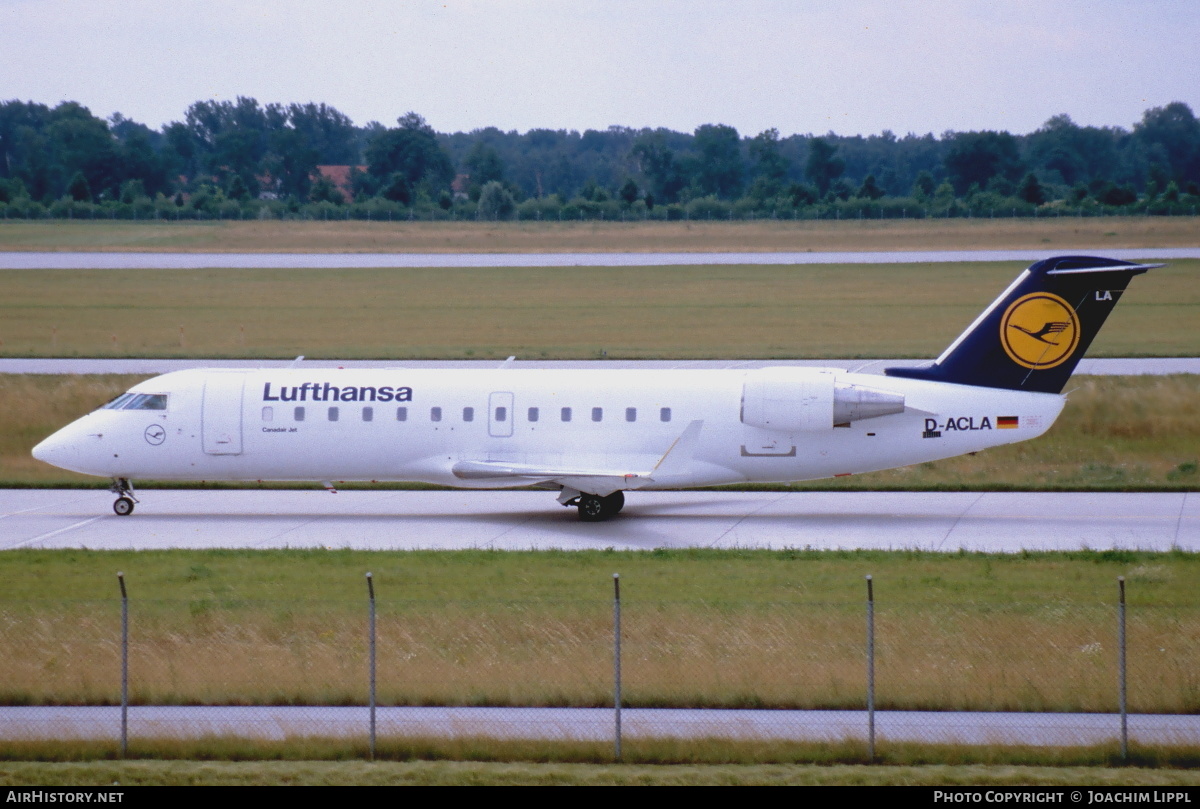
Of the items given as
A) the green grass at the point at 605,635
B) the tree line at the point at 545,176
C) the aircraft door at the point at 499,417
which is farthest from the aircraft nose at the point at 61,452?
the tree line at the point at 545,176

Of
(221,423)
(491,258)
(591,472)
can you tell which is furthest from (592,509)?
(491,258)

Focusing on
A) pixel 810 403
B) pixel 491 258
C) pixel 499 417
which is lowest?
pixel 499 417

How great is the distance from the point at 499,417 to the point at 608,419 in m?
2.17

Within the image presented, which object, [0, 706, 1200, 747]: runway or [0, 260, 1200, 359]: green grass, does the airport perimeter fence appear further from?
[0, 260, 1200, 359]: green grass

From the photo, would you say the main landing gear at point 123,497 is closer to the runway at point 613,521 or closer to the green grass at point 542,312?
the runway at point 613,521

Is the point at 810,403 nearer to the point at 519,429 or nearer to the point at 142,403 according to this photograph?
the point at 519,429

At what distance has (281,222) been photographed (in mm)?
109438

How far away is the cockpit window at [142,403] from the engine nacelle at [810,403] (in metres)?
11.9

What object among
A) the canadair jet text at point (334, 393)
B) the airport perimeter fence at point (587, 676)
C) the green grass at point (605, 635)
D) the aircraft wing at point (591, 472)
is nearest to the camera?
the airport perimeter fence at point (587, 676)

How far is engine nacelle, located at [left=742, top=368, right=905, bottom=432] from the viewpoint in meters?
26.3

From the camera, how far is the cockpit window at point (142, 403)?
91.8ft

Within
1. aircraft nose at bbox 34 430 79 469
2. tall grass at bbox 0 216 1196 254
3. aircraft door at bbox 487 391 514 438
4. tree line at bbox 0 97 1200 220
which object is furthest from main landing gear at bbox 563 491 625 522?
tree line at bbox 0 97 1200 220

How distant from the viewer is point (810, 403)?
2639cm

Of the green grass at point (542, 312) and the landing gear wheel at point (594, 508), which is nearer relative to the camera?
the landing gear wheel at point (594, 508)
